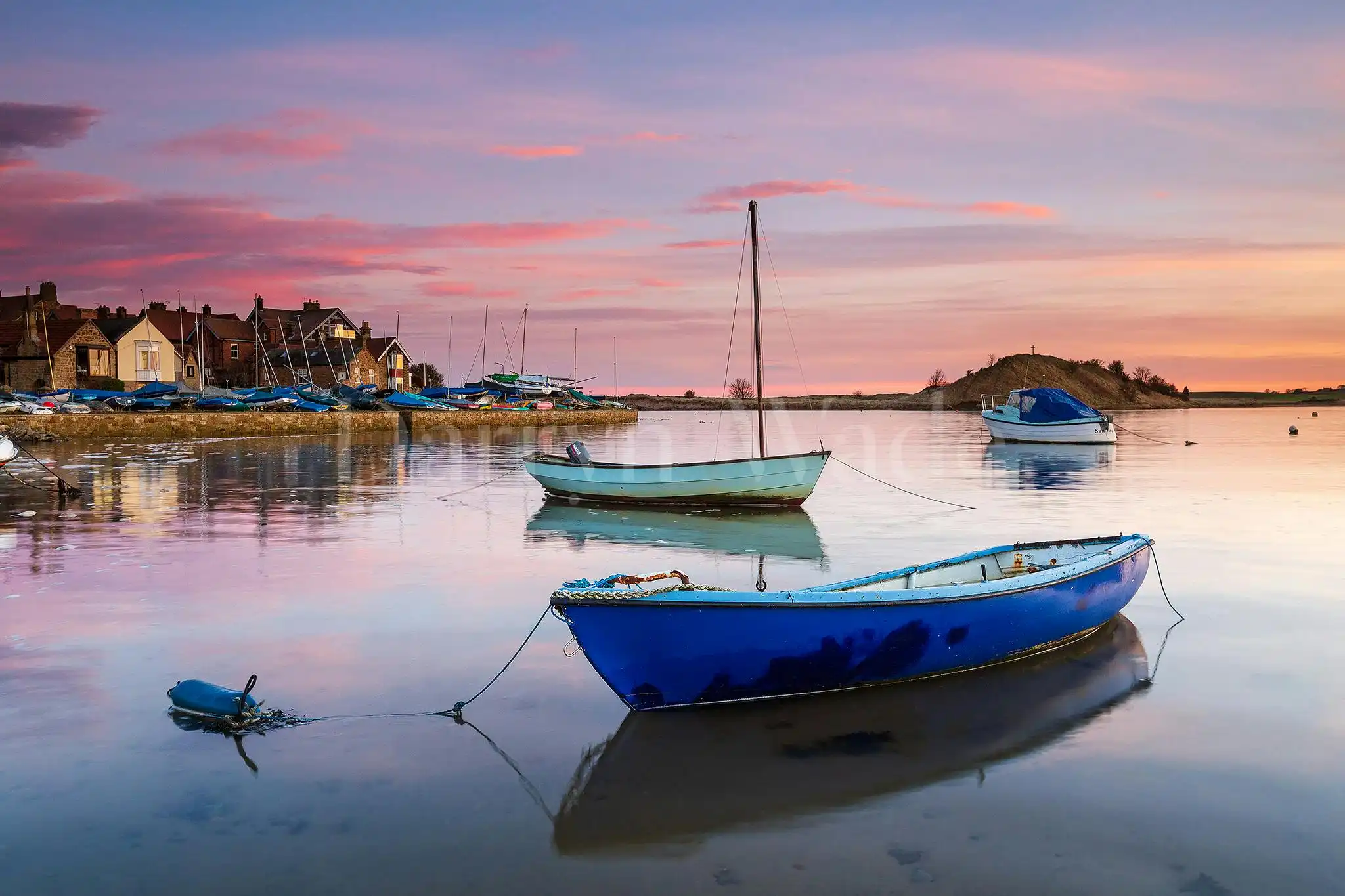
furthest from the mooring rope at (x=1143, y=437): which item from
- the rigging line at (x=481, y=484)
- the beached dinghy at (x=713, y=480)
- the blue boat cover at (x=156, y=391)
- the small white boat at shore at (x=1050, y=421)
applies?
the blue boat cover at (x=156, y=391)

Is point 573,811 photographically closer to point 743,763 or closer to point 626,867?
point 626,867

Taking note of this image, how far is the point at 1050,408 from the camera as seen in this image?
205ft

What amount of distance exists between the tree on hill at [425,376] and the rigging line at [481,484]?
71.6 meters

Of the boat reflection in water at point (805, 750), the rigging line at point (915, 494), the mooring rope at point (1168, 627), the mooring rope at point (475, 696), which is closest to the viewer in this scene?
the boat reflection in water at point (805, 750)

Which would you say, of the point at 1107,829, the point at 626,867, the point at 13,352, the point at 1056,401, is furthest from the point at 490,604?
the point at 13,352

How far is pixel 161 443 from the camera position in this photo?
5516 centimetres

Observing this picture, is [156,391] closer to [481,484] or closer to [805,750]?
[481,484]

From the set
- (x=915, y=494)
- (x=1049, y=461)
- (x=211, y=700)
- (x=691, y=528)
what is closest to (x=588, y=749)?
(x=211, y=700)

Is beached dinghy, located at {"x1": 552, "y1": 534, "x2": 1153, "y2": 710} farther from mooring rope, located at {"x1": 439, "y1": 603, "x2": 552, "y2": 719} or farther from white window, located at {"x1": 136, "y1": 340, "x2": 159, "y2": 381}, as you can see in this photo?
white window, located at {"x1": 136, "y1": 340, "x2": 159, "y2": 381}

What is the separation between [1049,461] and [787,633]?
40839 millimetres

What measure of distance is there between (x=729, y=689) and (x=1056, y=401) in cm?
5810

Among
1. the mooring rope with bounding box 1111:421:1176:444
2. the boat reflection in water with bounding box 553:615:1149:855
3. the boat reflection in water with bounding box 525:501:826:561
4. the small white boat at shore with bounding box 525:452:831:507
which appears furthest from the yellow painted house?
the boat reflection in water with bounding box 553:615:1149:855

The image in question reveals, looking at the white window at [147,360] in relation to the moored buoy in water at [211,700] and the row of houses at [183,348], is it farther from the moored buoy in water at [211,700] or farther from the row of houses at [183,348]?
the moored buoy in water at [211,700]

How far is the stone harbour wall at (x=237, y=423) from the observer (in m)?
56.3
